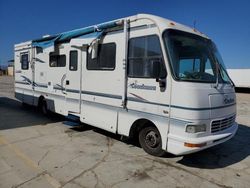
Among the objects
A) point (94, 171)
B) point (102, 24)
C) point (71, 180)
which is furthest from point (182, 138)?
point (102, 24)

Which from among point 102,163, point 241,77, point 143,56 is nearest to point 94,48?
point 143,56

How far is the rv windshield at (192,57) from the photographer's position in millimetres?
4602

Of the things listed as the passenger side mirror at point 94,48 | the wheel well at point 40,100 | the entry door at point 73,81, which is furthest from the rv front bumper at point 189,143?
the wheel well at point 40,100

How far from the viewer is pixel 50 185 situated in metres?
3.81

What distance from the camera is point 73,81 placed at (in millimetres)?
7164

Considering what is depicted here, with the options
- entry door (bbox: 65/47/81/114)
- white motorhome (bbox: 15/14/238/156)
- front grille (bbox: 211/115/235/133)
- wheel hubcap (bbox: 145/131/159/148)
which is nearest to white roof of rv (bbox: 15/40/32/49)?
white motorhome (bbox: 15/14/238/156)

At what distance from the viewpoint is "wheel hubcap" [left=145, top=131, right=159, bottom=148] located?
5.10 metres

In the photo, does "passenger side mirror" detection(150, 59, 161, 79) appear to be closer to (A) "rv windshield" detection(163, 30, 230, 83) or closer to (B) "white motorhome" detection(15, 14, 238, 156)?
(B) "white motorhome" detection(15, 14, 238, 156)

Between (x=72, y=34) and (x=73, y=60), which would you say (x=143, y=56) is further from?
(x=72, y=34)

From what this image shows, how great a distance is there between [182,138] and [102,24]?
3646mm

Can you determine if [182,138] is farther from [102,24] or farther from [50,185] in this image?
[102,24]

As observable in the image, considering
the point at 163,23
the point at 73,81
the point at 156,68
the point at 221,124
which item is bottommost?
the point at 221,124

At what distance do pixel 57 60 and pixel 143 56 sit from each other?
4026 millimetres

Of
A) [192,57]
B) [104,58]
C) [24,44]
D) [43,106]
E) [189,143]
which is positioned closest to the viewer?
[189,143]
